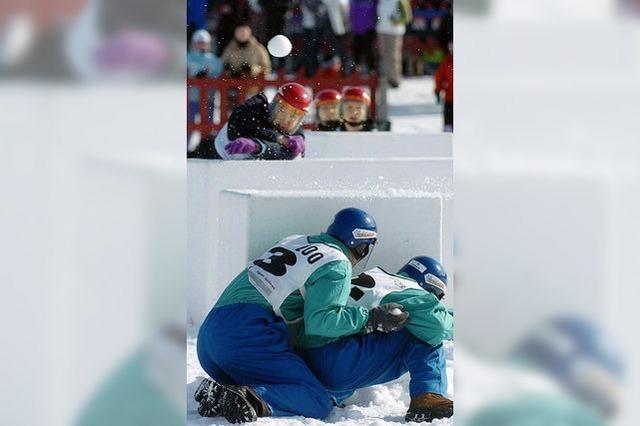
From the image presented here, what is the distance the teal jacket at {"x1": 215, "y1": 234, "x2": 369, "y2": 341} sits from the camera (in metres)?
2.39

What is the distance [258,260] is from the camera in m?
2.50

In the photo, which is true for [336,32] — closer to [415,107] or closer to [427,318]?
[415,107]

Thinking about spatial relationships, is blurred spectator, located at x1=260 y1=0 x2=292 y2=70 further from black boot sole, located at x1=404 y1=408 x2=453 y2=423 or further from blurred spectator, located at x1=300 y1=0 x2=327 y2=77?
black boot sole, located at x1=404 y1=408 x2=453 y2=423

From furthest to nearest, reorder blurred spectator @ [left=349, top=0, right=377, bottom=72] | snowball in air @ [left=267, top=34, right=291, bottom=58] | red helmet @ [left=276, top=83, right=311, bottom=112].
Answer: blurred spectator @ [left=349, top=0, right=377, bottom=72], snowball in air @ [left=267, top=34, right=291, bottom=58], red helmet @ [left=276, top=83, right=311, bottom=112]

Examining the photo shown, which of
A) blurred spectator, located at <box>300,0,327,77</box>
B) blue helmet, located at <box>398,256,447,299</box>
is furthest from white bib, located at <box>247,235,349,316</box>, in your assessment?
blurred spectator, located at <box>300,0,327,77</box>

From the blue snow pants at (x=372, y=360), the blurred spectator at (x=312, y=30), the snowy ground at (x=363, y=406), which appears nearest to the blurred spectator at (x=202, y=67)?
the blurred spectator at (x=312, y=30)

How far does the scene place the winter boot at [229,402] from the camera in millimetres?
2252

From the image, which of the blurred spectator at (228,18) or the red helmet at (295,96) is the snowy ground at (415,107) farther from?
the red helmet at (295,96)

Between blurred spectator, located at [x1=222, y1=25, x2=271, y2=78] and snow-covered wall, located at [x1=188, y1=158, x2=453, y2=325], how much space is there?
55 cm

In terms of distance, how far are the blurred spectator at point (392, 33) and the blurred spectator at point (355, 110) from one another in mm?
212

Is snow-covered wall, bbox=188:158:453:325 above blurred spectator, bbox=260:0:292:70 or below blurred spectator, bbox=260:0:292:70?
below
